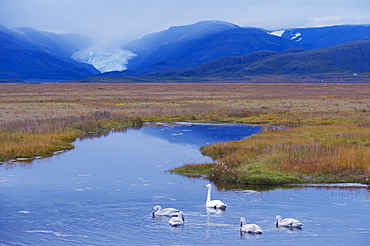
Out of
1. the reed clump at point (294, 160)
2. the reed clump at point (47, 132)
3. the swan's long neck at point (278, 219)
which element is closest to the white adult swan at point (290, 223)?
the swan's long neck at point (278, 219)

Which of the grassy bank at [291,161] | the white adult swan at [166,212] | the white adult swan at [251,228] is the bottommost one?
the white adult swan at [251,228]

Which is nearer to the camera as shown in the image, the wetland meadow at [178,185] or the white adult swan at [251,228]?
the white adult swan at [251,228]

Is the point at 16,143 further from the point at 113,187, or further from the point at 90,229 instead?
the point at 90,229

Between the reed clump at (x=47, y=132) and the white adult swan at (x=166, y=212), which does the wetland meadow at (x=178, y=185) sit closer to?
the reed clump at (x=47, y=132)

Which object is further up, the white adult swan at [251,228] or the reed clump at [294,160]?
the reed clump at [294,160]

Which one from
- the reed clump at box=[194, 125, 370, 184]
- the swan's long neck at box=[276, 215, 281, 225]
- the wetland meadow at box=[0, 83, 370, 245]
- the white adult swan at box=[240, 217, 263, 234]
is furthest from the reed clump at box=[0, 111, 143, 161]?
the swan's long neck at box=[276, 215, 281, 225]

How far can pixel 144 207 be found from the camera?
1953 centimetres

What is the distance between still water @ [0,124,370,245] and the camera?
1605 cm

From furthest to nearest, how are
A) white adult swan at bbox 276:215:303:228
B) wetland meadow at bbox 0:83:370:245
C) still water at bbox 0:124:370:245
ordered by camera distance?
white adult swan at bbox 276:215:303:228 < wetland meadow at bbox 0:83:370:245 < still water at bbox 0:124:370:245

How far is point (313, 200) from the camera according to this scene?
20.7 m

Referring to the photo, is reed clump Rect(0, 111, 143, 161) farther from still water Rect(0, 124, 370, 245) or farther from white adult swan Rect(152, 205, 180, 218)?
white adult swan Rect(152, 205, 180, 218)

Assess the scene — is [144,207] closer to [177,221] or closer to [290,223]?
[177,221]

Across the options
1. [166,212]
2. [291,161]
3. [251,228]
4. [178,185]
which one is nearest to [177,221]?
[166,212]

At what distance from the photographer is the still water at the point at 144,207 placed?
52.6 ft
